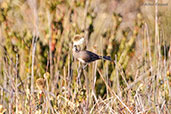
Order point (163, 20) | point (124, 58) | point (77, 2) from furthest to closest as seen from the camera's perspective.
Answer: point (77, 2) < point (124, 58) < point (163, 20)

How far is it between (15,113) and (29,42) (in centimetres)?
105

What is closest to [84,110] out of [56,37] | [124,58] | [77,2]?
[124,58]

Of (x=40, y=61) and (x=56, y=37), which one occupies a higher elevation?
(x=56, y=37)

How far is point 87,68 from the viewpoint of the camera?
9.36 ft

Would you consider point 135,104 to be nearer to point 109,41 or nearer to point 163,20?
point 163,20

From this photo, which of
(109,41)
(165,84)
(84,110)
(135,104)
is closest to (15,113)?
(84,110)

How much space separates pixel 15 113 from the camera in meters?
1.99

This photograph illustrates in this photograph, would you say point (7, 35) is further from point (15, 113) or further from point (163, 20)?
point (163, 20)

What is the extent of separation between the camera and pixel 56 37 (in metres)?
3.01

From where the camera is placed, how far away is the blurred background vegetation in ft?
6.06

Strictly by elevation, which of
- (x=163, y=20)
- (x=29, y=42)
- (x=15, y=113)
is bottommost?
(x=15, y=113)

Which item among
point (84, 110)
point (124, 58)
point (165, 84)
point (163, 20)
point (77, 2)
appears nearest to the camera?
point (84, 110)

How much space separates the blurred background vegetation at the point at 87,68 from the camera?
6.06ft

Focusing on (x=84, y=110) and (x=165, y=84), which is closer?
(x=84, y=110)
